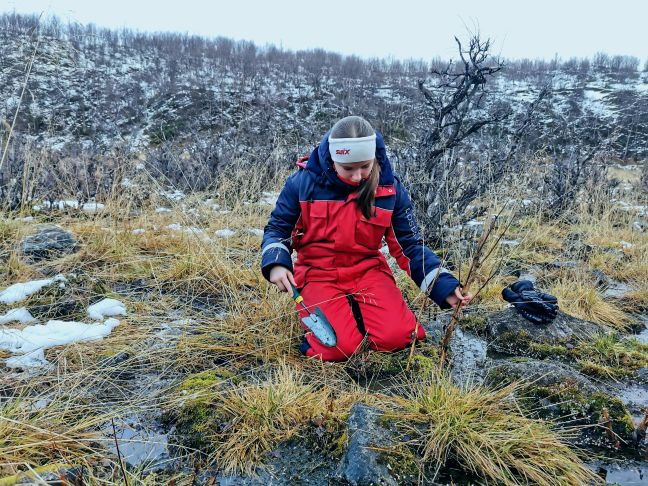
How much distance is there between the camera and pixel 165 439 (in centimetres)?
175

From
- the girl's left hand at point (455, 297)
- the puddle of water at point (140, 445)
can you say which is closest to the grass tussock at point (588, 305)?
the girl's left hand at point (455, 297)

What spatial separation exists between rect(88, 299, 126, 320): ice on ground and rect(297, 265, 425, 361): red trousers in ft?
3.91

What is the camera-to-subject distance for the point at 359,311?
263 cm

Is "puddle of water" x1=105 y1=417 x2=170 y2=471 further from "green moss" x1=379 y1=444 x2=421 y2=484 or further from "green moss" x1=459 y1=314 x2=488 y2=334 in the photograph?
"green moss" x1=459 y1=314 x2=488 y2=334

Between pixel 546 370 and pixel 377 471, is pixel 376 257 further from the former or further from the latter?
pixel 377 471

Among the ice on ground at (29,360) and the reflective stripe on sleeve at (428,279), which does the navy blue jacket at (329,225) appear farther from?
the ice on ground at (29,360)

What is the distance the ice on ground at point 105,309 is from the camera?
273 cm

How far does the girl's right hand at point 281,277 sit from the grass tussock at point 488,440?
869 mm

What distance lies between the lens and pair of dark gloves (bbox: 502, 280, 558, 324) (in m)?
2.76

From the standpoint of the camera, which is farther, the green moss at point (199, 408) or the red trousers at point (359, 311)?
the red trousers at point (359, 311)

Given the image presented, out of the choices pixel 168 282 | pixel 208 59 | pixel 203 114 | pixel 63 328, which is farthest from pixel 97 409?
pixel 208 59

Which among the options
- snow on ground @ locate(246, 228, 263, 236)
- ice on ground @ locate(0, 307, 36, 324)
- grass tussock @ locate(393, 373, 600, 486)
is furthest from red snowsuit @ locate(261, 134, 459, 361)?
snow on ground @ locate(246, 228, 263, 236)

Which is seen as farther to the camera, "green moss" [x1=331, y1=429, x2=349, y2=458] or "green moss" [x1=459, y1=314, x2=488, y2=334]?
"green moss" [x1=459, y1=314, x2=488, y2=334]

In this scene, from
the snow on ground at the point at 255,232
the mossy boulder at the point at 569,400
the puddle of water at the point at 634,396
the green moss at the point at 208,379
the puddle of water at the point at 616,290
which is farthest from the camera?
the snow on ground at the point at 255,232
